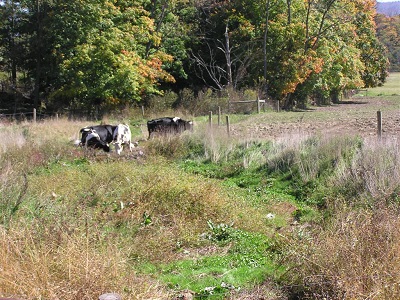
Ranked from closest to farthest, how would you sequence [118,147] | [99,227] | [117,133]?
[99,227] < [118,147] < [117,133]

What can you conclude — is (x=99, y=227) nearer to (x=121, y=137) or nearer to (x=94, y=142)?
(x=94, y=142)

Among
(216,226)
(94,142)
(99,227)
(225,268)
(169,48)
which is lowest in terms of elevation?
(225,268)

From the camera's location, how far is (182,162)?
1792cm

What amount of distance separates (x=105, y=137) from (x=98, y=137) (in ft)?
2.90

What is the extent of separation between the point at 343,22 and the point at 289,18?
615 cm

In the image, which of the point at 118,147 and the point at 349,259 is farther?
the point at 118,147

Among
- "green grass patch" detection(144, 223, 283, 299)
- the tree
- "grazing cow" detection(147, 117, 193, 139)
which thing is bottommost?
"green grass patch" detection(144, 223, 283, 299)

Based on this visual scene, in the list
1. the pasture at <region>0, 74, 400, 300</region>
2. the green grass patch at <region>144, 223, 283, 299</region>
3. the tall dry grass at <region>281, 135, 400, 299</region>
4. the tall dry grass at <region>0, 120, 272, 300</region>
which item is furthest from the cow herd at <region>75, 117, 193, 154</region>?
the tall dry grass at <region>281, 135, 400, 299</region>

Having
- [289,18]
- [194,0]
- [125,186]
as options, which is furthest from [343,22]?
[125,186]

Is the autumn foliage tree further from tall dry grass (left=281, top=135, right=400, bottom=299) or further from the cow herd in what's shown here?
tall dry grass (left=281, top=135, right=400, bottom=299)

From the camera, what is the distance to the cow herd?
2042 centimetres

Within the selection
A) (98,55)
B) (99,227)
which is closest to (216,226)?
(99,227)

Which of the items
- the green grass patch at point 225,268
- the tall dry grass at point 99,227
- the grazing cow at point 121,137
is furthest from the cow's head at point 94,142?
the green grass patch at point 225,268

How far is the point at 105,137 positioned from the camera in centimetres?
2159
